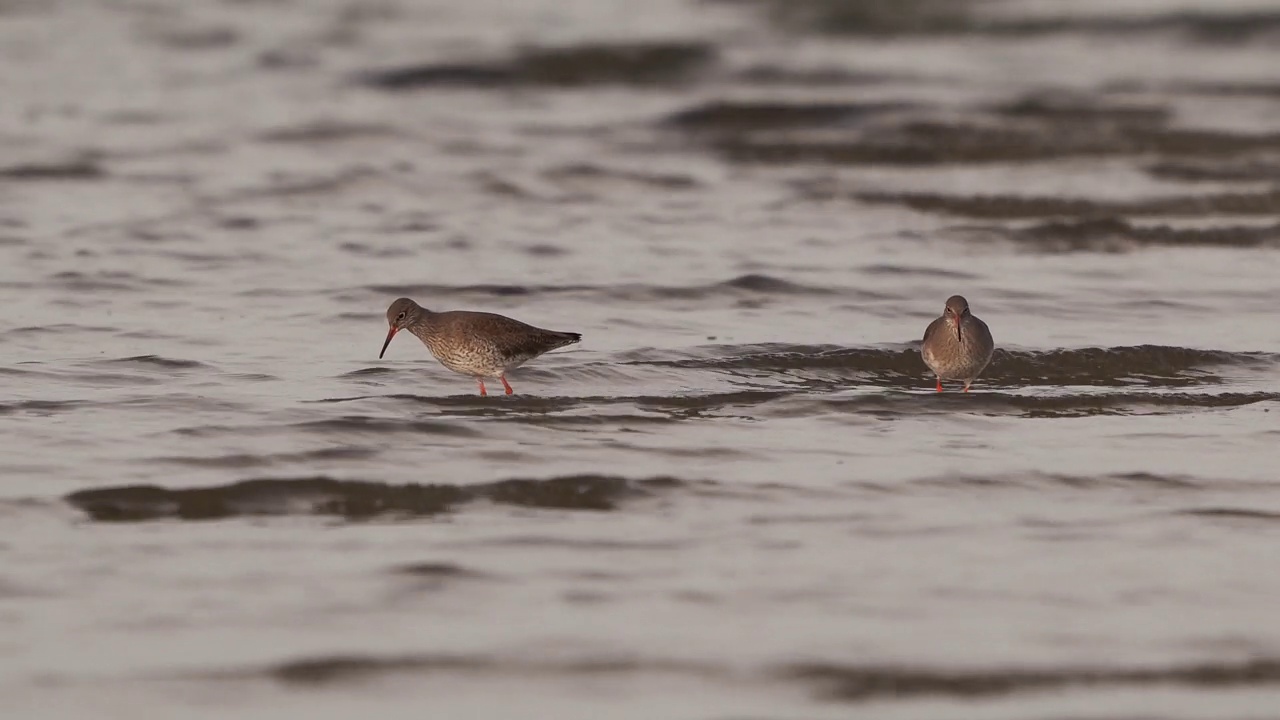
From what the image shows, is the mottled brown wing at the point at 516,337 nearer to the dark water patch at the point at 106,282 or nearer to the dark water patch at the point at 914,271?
the dark water patch at the point at 106,282

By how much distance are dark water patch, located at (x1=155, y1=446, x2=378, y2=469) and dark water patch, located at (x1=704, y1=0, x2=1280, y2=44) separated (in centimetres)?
2142

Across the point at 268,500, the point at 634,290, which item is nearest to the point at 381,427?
the point at 268,500

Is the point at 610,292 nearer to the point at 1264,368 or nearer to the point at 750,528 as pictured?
the point at 1264,368

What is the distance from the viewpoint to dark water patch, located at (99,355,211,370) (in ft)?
37.7

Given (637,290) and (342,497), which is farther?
(637,290)

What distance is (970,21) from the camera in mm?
31234

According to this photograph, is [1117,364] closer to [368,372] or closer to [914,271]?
[914,271]

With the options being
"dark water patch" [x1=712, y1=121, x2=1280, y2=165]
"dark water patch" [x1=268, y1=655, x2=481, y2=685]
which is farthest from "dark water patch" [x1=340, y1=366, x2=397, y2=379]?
"dark water patch" [x1=712, y1=121, x2=1280, y2=165]

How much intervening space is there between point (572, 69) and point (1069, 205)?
981cm

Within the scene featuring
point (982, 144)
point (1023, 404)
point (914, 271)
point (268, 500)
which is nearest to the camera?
point (268, 500)

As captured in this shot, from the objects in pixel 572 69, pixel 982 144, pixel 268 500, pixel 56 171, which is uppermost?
pixel 572 69

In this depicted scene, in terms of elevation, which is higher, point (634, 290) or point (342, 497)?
point (634, 290)

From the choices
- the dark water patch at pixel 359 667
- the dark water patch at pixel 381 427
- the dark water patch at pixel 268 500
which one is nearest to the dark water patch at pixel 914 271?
the dark water patch at pixel 381 427

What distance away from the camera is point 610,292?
46.6 ft
